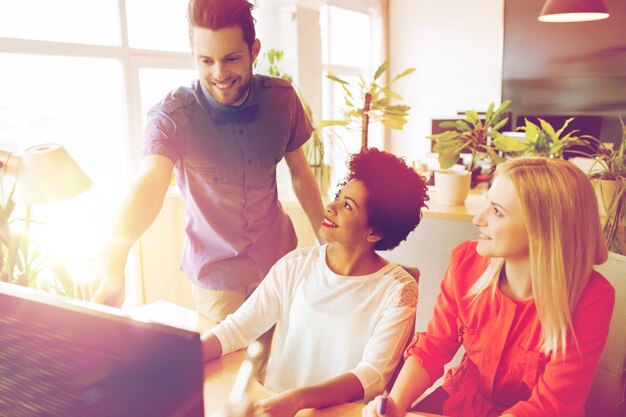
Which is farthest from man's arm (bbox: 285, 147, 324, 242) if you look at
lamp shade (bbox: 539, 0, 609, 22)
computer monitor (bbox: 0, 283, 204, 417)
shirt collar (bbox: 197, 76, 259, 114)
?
lamp shade (bbox: 539, 0, 609, 22)

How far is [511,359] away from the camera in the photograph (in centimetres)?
133

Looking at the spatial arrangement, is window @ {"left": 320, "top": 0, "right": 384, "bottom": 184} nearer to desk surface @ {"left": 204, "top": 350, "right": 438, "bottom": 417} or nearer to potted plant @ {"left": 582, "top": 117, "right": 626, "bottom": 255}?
potted plant @ {"left": 582, "top": 117, "right": 626, "bottom": 255}

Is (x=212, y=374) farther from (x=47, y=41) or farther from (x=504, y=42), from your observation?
(x=504, y=42)

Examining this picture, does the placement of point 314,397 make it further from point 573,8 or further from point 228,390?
point 573,8

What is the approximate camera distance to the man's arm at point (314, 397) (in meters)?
1.06

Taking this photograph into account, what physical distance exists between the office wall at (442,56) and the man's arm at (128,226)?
524 centimetres

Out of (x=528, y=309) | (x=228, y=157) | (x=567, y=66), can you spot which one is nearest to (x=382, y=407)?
(x=528, y=309)

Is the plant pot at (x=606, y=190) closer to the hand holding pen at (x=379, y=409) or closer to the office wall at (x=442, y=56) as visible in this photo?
the hand holding pen at (x=379, y=409)

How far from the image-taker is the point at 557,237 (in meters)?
1.25

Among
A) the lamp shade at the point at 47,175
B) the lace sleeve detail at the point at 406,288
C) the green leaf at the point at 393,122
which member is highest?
the green leaf at the point at 393,122

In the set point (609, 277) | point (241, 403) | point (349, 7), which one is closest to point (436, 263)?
point (609, 277)

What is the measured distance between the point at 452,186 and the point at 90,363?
2.16 m

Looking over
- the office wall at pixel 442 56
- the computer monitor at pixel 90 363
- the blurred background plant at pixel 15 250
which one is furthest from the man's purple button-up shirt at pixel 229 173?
the office wall at pixel 442 56

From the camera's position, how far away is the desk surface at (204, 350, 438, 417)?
110 cm
